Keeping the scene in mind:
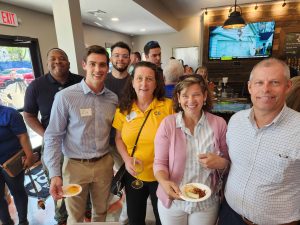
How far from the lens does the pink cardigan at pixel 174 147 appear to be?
1.25 metres

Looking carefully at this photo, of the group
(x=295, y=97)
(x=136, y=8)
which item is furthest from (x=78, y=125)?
(x=136, y=8)

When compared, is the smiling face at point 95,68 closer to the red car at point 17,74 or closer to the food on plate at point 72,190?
the food on plate at point 72,190

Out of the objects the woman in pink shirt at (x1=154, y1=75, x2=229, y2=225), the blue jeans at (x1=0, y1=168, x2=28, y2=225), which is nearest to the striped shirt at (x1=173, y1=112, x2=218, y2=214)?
the woman in pink shirt at (x1=154, y1=75, x2=229, y2=225)

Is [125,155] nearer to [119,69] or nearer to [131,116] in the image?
[131,116]

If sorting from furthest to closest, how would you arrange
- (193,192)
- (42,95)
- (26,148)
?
(26,148)
(42,95)
(193,192)

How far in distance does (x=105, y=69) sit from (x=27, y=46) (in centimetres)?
314

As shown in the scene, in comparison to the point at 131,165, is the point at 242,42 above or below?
above

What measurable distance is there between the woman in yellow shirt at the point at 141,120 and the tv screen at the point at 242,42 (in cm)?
513

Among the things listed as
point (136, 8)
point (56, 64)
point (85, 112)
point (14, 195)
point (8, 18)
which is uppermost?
point (136, 8)

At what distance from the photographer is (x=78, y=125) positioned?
60.9 inches

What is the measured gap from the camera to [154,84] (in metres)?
1.52

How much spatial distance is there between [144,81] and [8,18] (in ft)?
10.5

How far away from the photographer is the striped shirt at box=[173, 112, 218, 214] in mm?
1243

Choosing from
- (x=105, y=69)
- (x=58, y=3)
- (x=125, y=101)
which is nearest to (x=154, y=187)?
(x=125, y=101)
